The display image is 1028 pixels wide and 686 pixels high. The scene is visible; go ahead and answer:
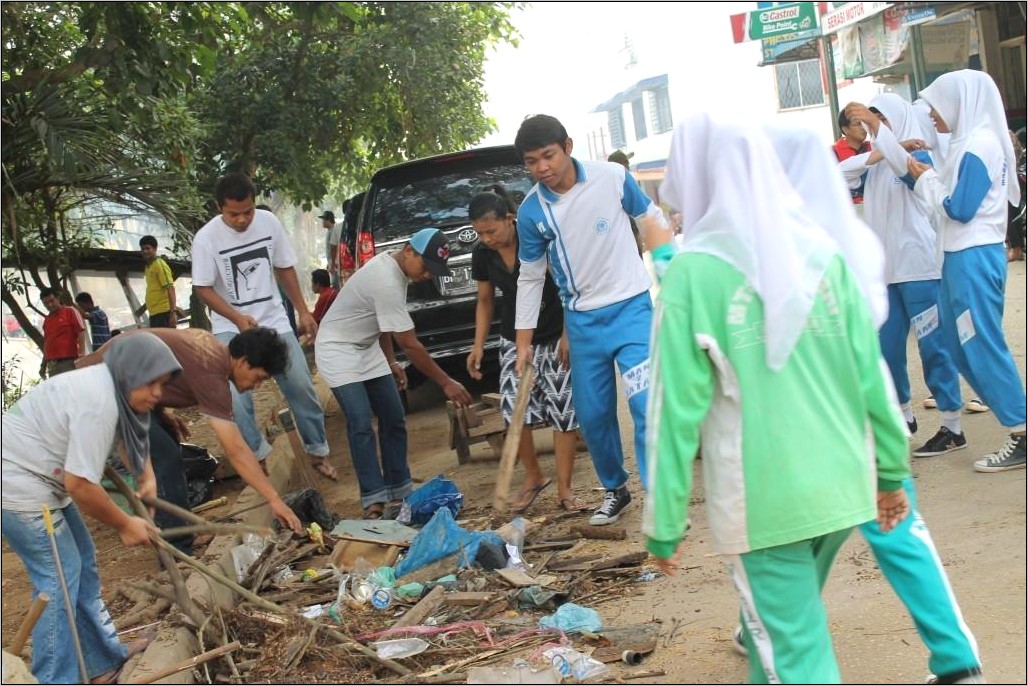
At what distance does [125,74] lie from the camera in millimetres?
8328

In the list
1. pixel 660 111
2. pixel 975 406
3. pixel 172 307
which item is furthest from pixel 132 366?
pixel 660 111

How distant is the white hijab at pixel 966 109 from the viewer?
586 centimetres

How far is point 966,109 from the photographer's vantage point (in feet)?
19.3

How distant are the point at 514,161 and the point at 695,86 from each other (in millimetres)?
32935

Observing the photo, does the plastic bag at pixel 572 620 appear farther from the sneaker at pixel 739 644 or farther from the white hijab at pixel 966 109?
the white hijab at pixel 966 109

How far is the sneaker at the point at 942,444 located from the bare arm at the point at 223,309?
401cm

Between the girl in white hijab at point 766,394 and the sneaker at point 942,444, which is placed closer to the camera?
the girl in white hijab at point 766,394

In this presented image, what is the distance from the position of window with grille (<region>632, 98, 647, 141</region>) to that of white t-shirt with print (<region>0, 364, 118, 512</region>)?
49.4 metres

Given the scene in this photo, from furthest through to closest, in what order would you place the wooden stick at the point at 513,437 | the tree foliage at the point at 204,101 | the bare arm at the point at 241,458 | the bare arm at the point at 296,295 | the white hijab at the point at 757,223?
the tree foliage at the point at 204,101 → the bare arm at the point at 296,295 → the wooden stick at the point at 513,437 → the bare arm at the point at 241,458 → the white hijab at the point at 757,223

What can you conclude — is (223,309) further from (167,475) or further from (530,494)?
(530,494)

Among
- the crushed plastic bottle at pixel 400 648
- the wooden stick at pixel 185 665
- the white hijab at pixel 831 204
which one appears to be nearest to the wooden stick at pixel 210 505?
the wooden stick at pixel 185 665

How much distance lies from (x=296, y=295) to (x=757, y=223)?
5183 millimetres

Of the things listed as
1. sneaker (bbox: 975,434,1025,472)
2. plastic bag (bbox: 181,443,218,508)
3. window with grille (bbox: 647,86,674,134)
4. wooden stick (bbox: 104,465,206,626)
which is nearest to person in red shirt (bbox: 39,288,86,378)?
plastic bag (bbox: 181,443,218,508)

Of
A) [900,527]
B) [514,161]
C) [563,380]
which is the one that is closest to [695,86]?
[514,161]
